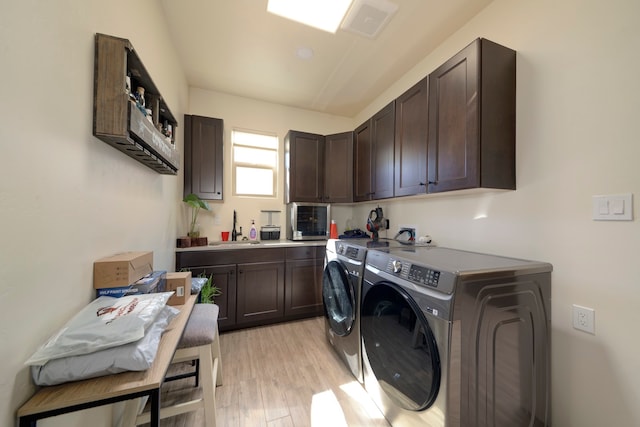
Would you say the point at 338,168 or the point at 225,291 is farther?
the point at 338,168

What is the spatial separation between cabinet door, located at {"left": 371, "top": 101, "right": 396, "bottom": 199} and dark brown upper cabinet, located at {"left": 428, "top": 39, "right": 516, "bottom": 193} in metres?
0.65

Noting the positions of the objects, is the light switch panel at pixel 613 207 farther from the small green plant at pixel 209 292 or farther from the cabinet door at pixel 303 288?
the small green plant at pixel 209 292

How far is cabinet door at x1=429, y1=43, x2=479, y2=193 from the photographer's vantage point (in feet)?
4.64

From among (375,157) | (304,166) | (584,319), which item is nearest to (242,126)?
(304,166)

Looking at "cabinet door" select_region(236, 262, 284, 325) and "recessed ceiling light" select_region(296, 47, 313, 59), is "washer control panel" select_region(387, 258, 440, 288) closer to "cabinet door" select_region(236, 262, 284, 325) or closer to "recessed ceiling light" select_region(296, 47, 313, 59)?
"cabinet door" select_region(236, 262, 284, 325)

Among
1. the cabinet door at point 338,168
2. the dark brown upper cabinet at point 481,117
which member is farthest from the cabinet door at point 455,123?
the cabinet door at point 338,168

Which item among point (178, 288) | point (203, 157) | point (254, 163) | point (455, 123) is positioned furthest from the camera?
point (254, 163)

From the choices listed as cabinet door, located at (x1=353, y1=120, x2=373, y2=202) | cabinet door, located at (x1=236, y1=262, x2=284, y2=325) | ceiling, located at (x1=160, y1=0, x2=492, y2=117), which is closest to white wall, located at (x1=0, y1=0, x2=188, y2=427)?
ceiling, located at (x1=160, y1=0, x2=492, y2=117)

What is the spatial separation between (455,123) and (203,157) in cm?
260

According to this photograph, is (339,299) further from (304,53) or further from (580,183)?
(304,53)

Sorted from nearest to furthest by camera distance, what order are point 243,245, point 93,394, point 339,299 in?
1. point 93,394
2. point 339,299
3. point 243,245

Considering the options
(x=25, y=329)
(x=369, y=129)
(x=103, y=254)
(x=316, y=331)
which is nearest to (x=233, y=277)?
(x=316, y=331)

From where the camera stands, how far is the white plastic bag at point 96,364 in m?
0.63

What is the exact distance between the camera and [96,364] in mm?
648
